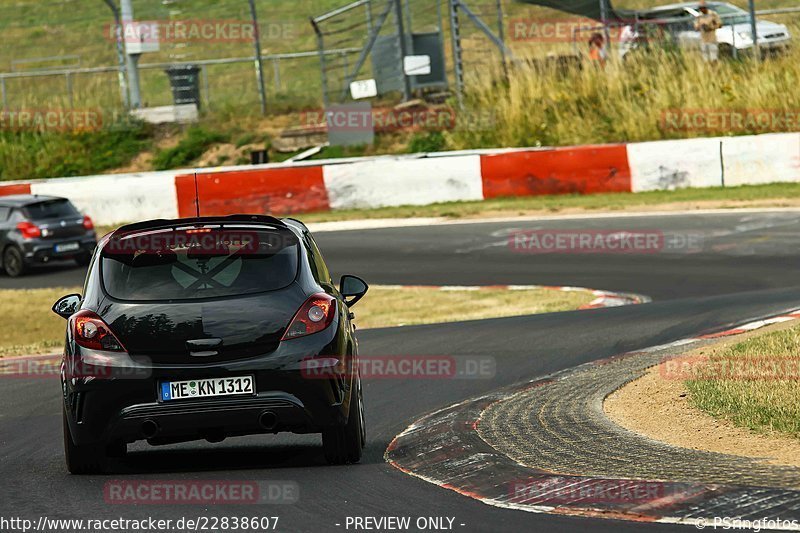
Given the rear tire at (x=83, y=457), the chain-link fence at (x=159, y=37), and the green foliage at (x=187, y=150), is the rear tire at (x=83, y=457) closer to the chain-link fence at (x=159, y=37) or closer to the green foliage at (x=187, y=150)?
the green foliage at (x=187, y=150)

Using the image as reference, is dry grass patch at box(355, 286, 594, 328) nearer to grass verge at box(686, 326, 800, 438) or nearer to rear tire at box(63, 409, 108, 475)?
grass verge at box(686, 326, 800, 438)

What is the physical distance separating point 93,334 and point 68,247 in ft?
55.4

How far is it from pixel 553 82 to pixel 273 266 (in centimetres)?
2543

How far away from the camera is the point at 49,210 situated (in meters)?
24.2

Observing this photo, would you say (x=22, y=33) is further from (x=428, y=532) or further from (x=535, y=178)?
(x=428, y=532)

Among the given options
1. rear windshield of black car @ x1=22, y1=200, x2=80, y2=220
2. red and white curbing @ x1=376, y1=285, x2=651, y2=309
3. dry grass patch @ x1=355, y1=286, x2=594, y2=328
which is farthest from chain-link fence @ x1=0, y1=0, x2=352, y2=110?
dry grass patch @ x1=355, y1=286, x2=594, y2=328

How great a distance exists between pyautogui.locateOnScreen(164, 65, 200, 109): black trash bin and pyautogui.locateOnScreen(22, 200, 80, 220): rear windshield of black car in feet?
37.1

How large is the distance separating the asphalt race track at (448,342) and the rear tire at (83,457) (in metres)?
0.08

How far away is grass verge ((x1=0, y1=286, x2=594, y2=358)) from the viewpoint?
16.4 m

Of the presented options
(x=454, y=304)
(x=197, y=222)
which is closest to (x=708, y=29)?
(x=454, y=304)

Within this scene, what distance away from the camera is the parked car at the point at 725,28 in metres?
30.8

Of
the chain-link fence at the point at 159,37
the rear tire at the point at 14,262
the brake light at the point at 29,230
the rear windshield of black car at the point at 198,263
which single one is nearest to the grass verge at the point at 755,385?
the rear windshield of black car at the point at 198,263

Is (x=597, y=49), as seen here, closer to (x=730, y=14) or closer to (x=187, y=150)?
(x=730, y=14)

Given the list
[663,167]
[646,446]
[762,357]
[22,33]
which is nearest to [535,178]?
[663,167]
